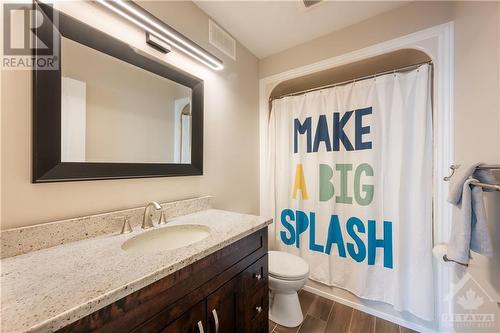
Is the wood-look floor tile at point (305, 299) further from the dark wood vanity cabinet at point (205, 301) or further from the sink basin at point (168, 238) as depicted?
the sink basin at point (168, 238)

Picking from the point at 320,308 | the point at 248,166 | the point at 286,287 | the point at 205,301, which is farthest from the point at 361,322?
the point at 248,166

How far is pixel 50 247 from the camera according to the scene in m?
0.79

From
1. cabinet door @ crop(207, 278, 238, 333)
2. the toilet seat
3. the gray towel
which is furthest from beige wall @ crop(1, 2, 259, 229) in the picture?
the gray towel

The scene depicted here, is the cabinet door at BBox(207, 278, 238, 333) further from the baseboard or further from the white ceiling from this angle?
the white ceiling

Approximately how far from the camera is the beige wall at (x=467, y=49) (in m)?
1.00

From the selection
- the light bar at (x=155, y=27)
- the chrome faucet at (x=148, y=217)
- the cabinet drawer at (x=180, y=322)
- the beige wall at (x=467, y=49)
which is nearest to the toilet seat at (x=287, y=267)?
the cabinet drawer at (x=180, y=322)

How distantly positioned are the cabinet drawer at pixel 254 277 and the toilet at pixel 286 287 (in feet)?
0.96

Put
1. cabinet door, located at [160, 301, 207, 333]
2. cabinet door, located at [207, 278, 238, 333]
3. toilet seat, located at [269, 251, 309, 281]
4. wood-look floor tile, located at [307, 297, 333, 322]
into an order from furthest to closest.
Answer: wood-look floor tile, located at [307, 297, 333, 322]
toilet seat, located at [269, 251, 309, 281]
cabinet door, located at [207, 278, 238, 333]
cabinet door, located at [160, 301, 207, 333]

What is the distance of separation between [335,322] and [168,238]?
145cm

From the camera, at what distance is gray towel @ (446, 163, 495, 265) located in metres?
0.95

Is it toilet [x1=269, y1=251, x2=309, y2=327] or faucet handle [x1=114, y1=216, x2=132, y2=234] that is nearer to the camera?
faucet handle [x1=114, y1=216, x2=132, y2=234]

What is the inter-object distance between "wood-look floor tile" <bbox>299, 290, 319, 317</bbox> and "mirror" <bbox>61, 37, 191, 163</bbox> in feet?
5.14

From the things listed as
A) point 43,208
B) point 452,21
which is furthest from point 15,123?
point 452,21

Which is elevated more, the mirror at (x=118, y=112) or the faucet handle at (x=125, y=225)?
the mirror at (x=118, y=112)
